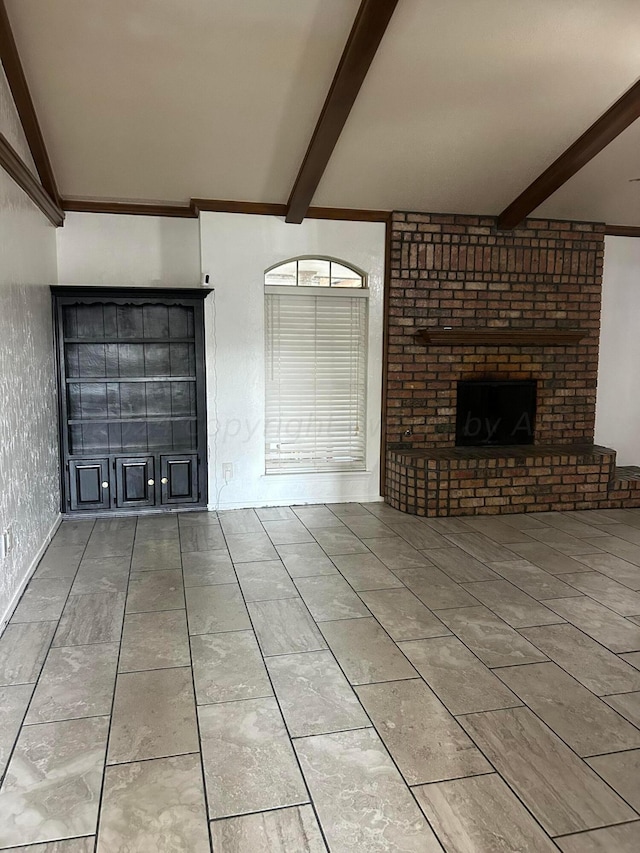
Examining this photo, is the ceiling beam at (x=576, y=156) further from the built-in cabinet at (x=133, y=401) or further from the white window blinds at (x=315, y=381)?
the built-in cabinet at (x=133, y=401)

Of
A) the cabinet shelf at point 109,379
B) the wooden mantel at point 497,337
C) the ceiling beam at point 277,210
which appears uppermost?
the ceiling beam at point 277,210

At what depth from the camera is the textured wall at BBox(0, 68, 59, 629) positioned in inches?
132

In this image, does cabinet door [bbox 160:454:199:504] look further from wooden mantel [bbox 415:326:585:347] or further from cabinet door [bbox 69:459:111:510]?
wooden mantel [bbox 415:326:585:347]

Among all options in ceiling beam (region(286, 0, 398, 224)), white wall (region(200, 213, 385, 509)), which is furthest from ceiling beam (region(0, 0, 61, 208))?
ceiling beam (region(286, 0, 398, 224))

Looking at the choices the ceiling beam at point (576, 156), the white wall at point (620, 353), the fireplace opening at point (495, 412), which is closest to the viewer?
the ceiling beam at point (576, 156)

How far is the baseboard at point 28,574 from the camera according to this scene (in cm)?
319

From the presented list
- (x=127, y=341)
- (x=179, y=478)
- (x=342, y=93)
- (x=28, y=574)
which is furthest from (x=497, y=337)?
(x=28, y=574)

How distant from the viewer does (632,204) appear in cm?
561

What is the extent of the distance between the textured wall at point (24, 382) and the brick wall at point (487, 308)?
2.91 meters

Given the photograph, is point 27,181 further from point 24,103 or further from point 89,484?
point 89,484

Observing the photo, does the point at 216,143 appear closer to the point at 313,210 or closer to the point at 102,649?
the point at 313,210

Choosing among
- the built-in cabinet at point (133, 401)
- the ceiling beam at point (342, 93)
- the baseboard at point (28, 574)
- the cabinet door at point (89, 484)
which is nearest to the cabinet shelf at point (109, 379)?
the built-in cabinet at point (133, 401)

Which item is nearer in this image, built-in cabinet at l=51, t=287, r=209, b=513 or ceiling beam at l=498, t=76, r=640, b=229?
ceiling beam at l=498, t=76, r=640, b=229

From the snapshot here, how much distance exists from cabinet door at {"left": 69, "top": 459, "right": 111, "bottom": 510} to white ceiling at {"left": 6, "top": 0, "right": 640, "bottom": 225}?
225cm
